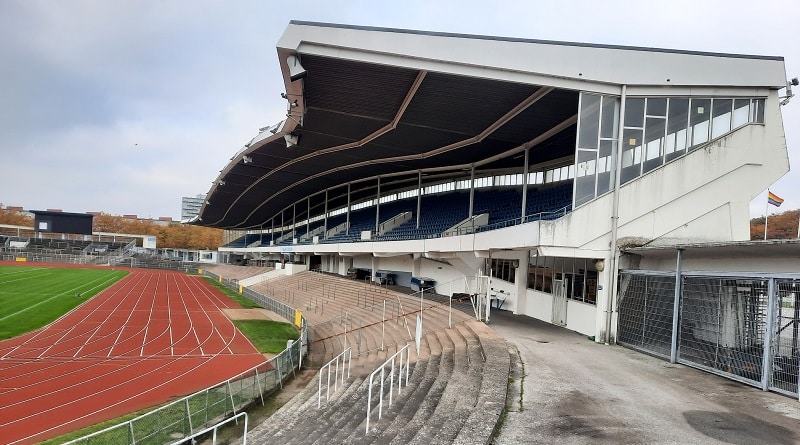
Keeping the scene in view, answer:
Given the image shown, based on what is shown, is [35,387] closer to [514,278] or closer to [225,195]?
[514,278]

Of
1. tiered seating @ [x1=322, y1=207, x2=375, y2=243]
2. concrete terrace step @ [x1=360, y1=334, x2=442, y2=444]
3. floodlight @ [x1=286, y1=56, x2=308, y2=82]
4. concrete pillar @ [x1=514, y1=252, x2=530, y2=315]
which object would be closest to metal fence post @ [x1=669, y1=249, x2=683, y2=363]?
concrete terrace step @ [x1=360, y1=334, x2=442, y2=444]

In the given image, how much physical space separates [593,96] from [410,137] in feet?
36.7

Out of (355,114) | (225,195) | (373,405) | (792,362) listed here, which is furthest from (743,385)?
(225,195)

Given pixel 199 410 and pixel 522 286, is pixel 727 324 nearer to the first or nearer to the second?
pixel 522 286

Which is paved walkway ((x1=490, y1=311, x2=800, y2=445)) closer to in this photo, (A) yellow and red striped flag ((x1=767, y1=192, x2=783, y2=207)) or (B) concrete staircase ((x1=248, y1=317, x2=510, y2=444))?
(B) concrete staircase ((x1=248, y1=317, x2=510, y2=444))

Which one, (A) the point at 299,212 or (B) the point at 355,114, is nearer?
(B) the point at 355,114

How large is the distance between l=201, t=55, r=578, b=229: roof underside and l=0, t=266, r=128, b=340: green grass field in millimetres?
14383

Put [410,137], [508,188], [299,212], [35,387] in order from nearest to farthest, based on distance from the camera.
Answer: [35,387]
[410,137]
[508,188]
[299,212]

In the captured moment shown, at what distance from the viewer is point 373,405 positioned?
898 cm

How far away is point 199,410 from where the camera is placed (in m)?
10.3

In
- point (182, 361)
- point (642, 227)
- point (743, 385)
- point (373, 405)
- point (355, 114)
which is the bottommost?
point (182, 361)

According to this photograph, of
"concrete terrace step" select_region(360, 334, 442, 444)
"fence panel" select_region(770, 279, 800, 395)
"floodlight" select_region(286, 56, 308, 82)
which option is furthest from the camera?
"floodlight" select_region(286, 56, 308, 82)

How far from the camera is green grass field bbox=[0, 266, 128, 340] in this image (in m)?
24.0

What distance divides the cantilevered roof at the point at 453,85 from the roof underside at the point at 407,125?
61 mm
